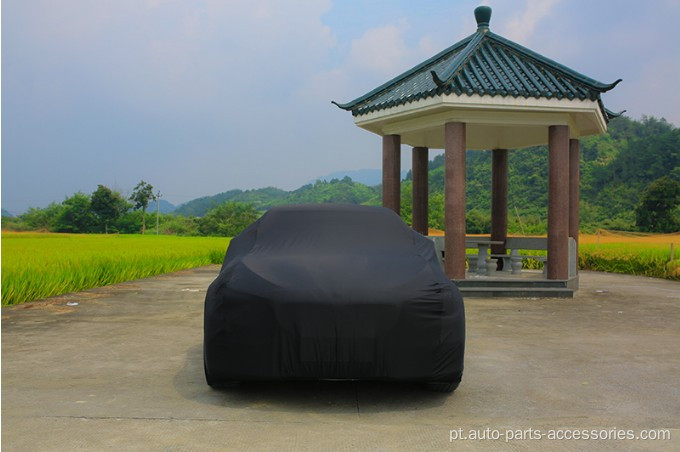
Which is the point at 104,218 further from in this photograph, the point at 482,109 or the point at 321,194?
the point at 482,109

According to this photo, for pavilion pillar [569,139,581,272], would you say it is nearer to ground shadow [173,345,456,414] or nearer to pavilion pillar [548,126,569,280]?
pavilion pillar [548,126,569,280]

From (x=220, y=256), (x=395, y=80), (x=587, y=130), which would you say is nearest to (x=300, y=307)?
(x=395, y=80)

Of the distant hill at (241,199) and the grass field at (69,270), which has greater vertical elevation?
the distant hill at (241,199)

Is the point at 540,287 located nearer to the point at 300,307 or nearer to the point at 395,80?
the point at 395,80

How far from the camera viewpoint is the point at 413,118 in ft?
40.5

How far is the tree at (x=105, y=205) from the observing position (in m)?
65.6

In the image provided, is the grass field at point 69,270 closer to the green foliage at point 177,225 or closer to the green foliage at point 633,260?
the green foliage at point 633,260

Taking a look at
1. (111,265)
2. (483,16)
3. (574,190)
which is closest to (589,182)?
(574,190)

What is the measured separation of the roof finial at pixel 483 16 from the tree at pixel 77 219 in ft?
194

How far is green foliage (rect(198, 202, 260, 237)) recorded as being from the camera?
218 feet

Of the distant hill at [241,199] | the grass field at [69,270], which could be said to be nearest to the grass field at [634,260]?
the grass field at [69,270]

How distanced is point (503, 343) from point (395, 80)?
323 inches

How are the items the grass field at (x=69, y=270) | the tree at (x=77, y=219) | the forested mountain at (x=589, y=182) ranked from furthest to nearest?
1. the tree at (x=77, y=219)
2. the forested mountain at (x=589, y=182)
3. the grass field at (x=69, y=270)

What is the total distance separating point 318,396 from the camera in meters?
4.60
